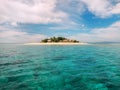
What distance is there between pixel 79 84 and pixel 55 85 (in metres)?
1.64

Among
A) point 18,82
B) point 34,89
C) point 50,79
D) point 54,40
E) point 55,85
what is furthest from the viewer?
point 54,40

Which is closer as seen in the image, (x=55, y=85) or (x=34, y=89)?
(x=34, y=89)

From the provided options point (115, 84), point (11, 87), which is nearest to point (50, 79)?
point (11, 87)

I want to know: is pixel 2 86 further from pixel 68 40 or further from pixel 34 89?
pixel 68 40

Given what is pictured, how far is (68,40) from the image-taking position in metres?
107

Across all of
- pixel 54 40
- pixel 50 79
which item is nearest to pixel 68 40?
pixel 54 40

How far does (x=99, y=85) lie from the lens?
33.7ft

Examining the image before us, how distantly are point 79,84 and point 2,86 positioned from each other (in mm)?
5051

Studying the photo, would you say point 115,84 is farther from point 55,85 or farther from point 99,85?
point 55,85

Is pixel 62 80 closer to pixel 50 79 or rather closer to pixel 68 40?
pixel 50 79

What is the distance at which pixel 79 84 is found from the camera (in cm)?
1041

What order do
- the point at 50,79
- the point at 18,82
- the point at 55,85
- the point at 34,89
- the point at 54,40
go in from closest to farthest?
the point at 34,89
the point at 55,85
the point at 18,82
the point at 50,79
the point at 54,40

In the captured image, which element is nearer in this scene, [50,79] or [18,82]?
[18,82]

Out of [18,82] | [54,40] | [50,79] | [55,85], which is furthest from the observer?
[54,40]
